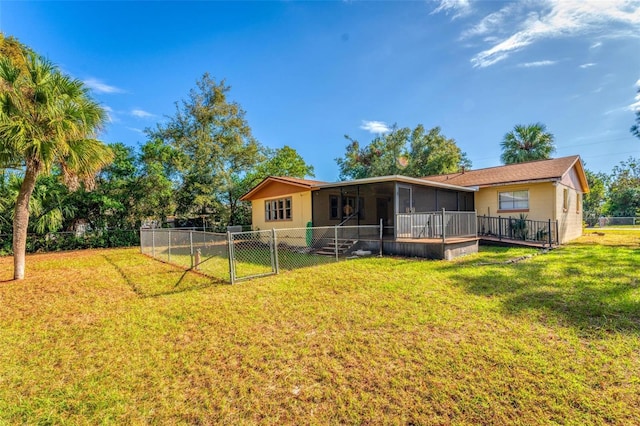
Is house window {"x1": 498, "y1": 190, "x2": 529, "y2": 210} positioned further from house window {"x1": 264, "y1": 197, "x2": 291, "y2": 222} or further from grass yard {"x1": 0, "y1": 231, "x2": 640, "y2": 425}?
house window {"x1": 264, "y1": 197, "x2": 291, "y2": 222}

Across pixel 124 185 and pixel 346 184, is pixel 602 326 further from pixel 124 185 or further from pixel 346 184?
pixel 124 185

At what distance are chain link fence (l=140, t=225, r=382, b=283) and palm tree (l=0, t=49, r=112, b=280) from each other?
3479mm

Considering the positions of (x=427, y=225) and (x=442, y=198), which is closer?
(x=427, y=225)

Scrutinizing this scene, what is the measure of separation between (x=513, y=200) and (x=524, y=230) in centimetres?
193

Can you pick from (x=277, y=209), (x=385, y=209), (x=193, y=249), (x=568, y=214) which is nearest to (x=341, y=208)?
(x=385, y=209)

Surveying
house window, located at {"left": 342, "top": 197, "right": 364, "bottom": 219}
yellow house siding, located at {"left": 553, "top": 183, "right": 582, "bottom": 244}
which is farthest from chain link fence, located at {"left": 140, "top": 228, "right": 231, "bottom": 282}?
yellow house siding, located at {"left": 553, "top": 183, "right": 582, "bottom": 244}

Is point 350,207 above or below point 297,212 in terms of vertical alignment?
above

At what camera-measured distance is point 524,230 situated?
12102 millimetres

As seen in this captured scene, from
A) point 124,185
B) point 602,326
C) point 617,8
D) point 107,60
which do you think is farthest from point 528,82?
point 124,185

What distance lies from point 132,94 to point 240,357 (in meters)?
18.2

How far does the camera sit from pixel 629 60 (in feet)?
43.3

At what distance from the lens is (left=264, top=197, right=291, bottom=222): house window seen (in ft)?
48.2

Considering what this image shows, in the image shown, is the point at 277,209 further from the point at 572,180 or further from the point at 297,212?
the point at 572,180

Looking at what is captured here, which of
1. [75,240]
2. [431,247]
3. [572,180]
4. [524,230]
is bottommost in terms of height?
[431,247]
